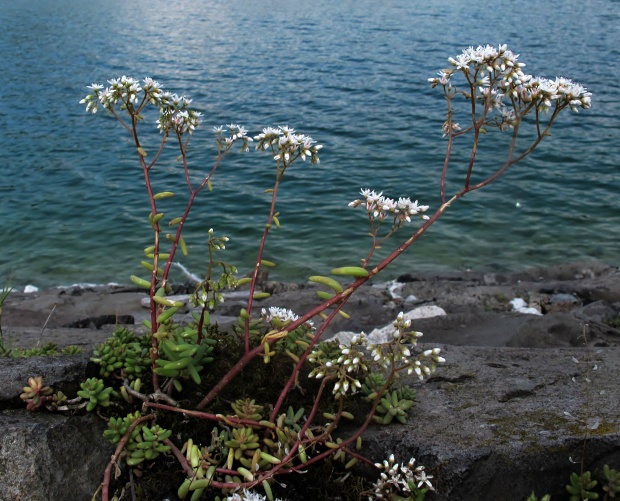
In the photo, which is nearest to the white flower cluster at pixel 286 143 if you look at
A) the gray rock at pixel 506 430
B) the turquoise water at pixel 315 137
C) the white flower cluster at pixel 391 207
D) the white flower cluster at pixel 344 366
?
the white flower cluster at pixel 391 207

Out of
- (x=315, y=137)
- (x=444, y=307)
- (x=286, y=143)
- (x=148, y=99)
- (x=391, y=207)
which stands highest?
(x=148, y=99)

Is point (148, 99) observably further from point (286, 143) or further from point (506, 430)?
point (506, 430)

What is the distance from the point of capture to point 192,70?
2628 centimetres

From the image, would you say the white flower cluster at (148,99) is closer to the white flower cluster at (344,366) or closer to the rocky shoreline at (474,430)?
the rocky shoreline at (474,430)

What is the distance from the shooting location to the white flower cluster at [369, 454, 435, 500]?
11.2 ft

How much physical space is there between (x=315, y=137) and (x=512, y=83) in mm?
14592

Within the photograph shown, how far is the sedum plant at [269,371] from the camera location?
3471 mm

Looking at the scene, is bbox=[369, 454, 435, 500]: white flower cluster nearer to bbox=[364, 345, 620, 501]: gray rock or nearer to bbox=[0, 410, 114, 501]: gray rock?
bbox=[364, 345, 620, 501]: gray rock

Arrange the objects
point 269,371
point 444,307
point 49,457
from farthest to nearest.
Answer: point 444,307, point 269,371, point 49,457

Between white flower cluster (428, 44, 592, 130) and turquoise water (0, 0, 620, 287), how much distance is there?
340 inches

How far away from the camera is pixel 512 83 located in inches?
142

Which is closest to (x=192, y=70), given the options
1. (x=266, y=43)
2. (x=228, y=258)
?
(x=266, y=43)

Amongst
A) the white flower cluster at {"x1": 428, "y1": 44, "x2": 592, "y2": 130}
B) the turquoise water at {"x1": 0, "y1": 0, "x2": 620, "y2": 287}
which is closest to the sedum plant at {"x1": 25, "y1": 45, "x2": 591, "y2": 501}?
the white flower cluster at {"x1": 428, "y1": 44, "x2": 592, "y2": 130}

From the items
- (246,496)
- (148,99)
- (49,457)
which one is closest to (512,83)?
(148,99)
